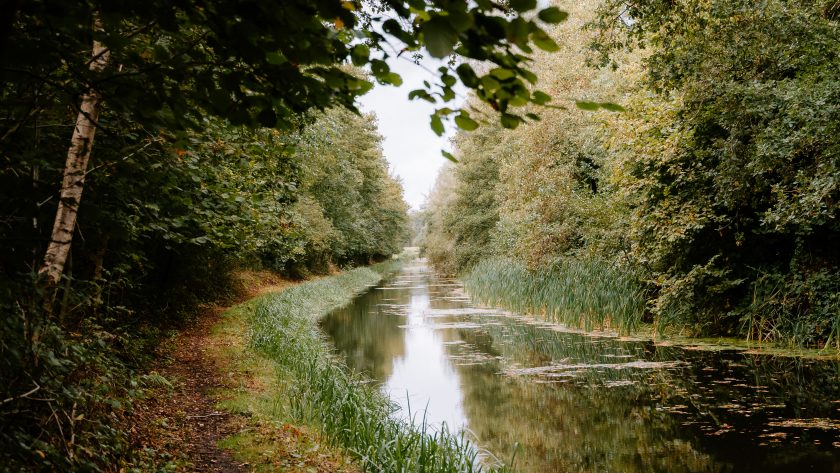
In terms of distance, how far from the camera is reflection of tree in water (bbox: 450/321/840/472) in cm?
655

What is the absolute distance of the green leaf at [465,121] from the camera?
2082 mm

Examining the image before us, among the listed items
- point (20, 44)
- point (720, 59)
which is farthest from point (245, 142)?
point (720, 59)

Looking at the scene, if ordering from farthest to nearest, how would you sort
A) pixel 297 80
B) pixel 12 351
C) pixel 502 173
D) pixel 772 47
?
pixel 502 173 → pixel 772 47 → pixel 12 351 → pixel 297 80

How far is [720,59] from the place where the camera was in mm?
10234

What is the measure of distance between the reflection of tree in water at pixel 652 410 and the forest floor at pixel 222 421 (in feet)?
8.69

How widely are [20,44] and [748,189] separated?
11273 mm

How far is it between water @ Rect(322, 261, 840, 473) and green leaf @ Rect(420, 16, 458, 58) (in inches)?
237

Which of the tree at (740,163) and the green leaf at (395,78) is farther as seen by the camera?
the tree at (740,163)

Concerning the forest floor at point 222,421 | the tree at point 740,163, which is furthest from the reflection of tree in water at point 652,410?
the forest floor at point 222,421

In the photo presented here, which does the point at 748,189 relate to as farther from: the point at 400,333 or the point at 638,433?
the point at 400,333

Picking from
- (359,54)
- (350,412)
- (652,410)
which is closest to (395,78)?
(359,54)

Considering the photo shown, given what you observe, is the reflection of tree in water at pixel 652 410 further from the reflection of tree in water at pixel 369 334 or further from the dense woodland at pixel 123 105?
the dense woodland at pixel 123 105

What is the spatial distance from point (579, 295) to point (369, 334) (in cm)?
569

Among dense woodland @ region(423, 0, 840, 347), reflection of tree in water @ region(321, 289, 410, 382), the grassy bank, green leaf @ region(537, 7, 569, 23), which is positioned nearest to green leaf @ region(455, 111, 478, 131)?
green leaf @ region(537, 7, 569, 23)
